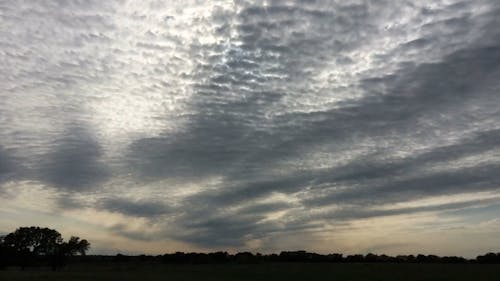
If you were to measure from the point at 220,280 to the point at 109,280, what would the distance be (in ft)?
61.2

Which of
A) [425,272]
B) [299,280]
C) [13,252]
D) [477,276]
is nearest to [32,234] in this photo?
[13,252]

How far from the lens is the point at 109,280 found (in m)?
78.8

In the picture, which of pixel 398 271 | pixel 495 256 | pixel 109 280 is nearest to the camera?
pixel 109 280

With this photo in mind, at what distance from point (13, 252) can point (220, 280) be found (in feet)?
378

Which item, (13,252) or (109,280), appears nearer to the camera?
(109,280)

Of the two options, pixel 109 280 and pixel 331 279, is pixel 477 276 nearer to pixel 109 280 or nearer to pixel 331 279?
pixel 331 279

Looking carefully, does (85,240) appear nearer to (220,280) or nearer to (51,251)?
(51,251)

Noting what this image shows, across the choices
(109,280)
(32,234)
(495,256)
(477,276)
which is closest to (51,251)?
(32,234)

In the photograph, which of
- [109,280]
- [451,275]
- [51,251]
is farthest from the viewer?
[51,251]

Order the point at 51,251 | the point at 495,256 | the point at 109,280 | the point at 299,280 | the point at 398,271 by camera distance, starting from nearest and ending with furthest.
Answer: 1. the point at 109,280
2. the point at 299,280
3. the point at 398,271
4. the point at 495,256
5. the point at 51,251

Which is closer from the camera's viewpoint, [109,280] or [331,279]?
[109,280]

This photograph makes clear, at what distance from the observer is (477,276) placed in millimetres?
92812

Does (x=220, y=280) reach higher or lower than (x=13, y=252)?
lower

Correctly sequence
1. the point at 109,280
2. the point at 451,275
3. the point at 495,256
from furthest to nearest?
the point at 495,256 < the point at 451,275 < the point at 109,280
